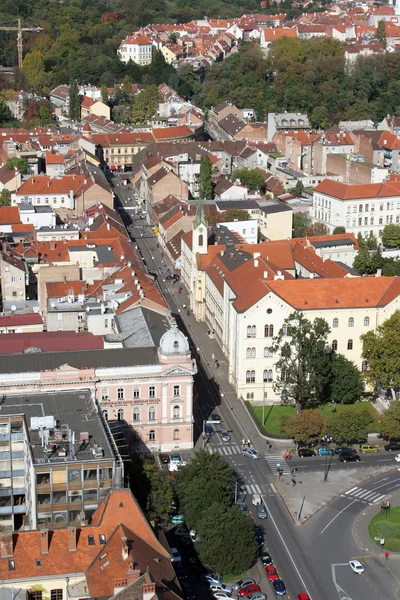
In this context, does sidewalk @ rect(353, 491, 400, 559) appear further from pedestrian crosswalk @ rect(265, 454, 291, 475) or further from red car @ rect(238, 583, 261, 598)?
red car @ rect(238, 583, 261, 598)

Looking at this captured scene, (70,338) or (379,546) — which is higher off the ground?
(70,338)

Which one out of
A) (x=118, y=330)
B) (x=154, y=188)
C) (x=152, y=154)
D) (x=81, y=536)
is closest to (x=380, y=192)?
(x=154, y=188)

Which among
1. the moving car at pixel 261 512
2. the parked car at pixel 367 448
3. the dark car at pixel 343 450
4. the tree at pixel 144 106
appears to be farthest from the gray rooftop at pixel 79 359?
the tree at pixel 144 106

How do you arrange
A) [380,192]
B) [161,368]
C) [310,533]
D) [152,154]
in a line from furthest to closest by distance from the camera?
1. [152,154]
2. [380,192]
3. [161,368]
4. [310,533]

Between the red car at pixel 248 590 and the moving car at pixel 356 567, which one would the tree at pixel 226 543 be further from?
the moving car at pixel 356 567

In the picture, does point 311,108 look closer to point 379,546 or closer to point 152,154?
point 152,154

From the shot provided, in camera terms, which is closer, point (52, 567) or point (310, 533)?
point (52, 567)

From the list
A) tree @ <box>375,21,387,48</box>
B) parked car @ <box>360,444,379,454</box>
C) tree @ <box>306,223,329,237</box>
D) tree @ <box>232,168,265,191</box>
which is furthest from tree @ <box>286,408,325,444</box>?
tree @ <box>375,21,387,48</box>
